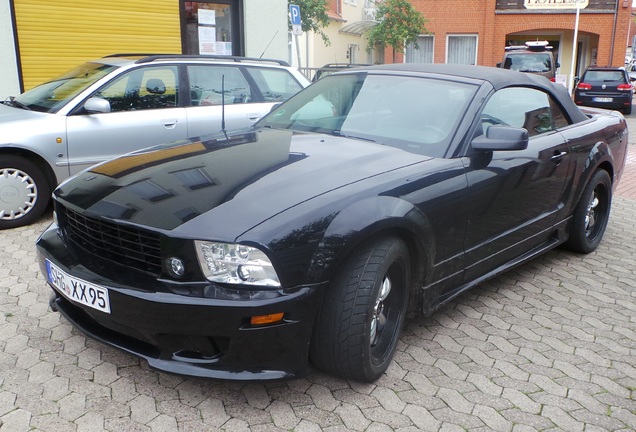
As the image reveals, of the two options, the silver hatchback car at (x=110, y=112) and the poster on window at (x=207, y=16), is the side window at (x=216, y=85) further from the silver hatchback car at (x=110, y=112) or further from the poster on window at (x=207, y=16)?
the poster on window at (x=207, y=16)

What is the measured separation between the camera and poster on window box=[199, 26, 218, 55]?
11.9 m

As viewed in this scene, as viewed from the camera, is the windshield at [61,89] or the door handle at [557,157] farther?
the windshield at [61,89]

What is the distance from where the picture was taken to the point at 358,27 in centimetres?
3253

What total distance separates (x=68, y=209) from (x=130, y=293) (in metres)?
0.77

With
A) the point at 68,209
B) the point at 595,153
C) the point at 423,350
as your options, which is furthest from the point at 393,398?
the point at 595,153

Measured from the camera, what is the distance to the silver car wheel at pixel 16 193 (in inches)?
218

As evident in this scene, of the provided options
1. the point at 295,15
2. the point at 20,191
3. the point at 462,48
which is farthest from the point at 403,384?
the point at 462,48

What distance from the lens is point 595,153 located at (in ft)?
16.4

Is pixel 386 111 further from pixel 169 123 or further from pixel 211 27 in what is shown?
pixel 211 27

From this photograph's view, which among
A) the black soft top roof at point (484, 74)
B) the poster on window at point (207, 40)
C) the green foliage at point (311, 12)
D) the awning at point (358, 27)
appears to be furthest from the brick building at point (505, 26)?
the black soft top roof at point (484, 74)

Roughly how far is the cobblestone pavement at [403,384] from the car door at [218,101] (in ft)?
9.09

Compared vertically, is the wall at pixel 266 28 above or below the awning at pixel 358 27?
below

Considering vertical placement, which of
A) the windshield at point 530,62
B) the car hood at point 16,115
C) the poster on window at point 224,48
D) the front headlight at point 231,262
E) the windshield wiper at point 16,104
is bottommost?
the front headlight at point 231,262

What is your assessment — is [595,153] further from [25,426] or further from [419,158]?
[25,426]
